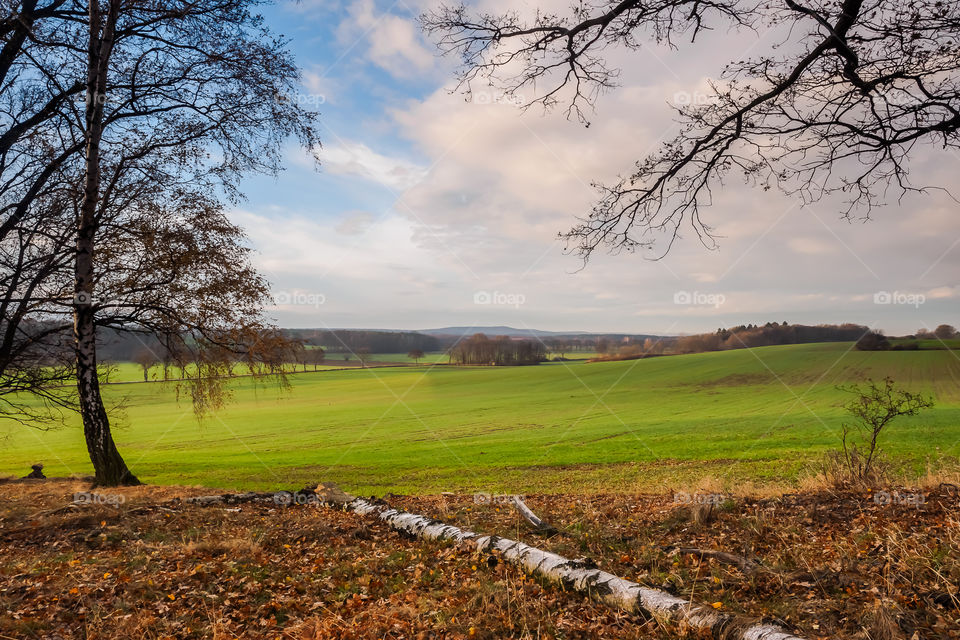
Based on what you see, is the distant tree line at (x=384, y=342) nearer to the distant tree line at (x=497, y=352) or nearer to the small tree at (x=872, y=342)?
the distant tree line at (x=497, y=352)

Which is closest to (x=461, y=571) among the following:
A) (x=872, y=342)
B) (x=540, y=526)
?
(x=540, y=526)

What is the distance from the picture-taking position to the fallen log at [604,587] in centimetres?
411

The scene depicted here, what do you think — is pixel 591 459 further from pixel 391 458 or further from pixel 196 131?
pixel 196 131

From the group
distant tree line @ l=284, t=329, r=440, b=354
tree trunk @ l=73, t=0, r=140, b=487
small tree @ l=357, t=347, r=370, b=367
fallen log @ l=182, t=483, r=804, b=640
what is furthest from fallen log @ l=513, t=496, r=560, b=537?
small tree @ l=357, t=347, r=370, b=367

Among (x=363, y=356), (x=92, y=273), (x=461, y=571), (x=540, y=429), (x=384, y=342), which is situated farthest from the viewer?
(x=384, y=342)

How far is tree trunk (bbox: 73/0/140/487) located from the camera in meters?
12.5

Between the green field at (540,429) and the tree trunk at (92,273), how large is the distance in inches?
36.0

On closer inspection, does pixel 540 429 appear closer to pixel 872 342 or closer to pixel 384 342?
pixel 872 342

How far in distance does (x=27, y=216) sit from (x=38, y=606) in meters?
11.4

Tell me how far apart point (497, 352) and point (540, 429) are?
181ft

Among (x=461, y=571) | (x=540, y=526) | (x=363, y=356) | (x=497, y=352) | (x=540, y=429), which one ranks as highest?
(x=461, y=571)

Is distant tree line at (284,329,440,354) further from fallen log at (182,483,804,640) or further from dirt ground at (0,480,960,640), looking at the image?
fallen log at (182,483,804,640)

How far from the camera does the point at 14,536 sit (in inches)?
299

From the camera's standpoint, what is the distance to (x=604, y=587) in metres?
4.98
